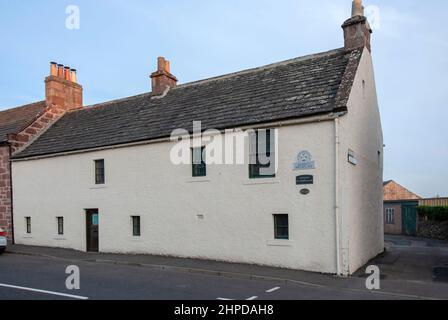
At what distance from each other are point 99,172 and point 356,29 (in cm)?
1147

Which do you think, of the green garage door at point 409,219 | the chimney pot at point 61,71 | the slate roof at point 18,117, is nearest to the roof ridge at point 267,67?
the chimney pot at point 61,71

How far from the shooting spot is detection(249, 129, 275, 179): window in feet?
40.0

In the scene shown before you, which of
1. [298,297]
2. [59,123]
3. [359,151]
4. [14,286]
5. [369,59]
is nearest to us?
[298,297]

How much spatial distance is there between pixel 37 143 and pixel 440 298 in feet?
59.4

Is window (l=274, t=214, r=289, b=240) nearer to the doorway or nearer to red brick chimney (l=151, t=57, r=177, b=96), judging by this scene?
the doorway

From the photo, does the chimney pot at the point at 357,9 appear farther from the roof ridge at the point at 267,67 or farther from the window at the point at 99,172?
the window at the point at 99,172

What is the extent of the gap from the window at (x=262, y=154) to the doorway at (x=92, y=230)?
7480mm

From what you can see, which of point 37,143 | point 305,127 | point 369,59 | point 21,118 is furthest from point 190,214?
point 21,118

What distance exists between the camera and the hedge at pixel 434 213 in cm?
2414

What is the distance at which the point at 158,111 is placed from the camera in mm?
16734

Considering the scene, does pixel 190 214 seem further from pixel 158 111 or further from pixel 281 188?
pixel 158 111

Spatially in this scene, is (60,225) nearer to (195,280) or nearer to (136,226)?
(136,226)

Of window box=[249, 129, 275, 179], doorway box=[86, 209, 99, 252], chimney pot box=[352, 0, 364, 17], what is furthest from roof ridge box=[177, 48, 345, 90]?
doorway box=[86, 209, 99, 252]

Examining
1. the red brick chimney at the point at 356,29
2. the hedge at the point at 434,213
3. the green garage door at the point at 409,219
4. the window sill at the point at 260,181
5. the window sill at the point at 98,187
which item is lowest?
the green garage door at the point at 409,219
